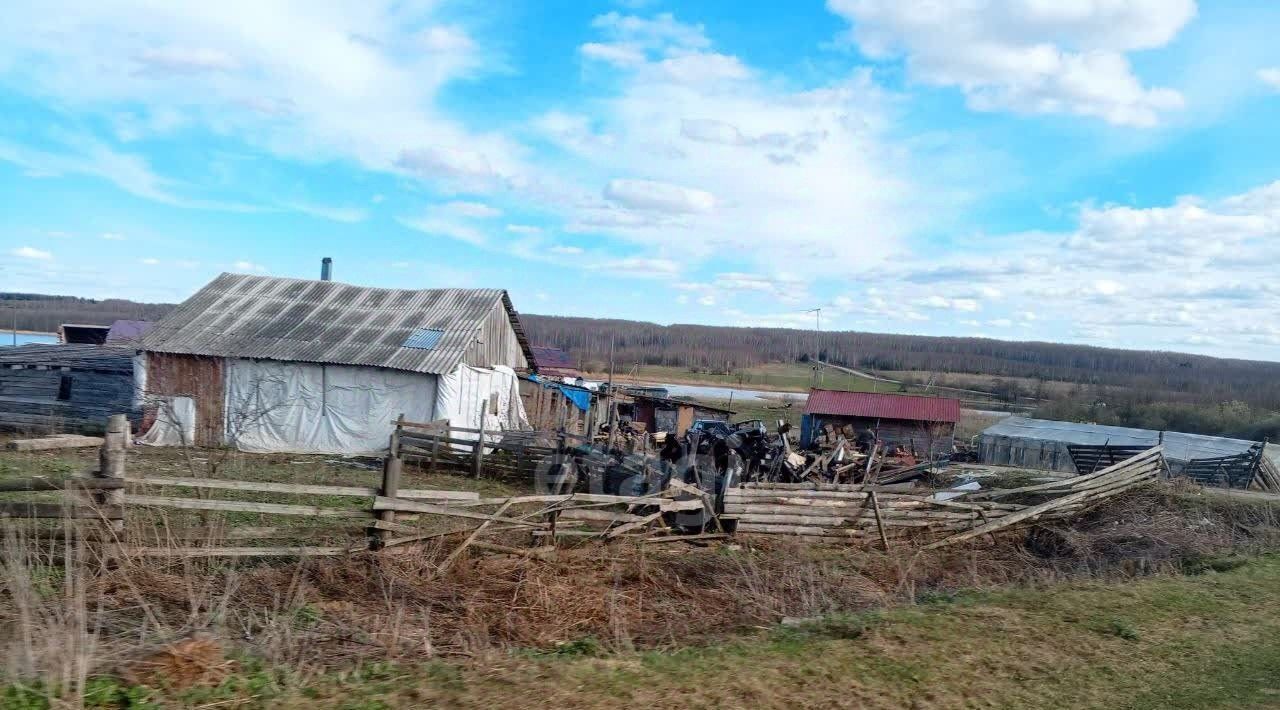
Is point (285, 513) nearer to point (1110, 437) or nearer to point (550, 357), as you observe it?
point (1110, 437)

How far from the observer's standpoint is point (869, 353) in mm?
124125

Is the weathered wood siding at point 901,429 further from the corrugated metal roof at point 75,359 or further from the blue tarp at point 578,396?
the corrugated metal roof at point 75,359

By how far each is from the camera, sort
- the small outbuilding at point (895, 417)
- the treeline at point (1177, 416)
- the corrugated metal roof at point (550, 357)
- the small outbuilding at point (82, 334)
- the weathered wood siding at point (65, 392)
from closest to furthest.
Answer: the weathered wood siding at point (65, 392)
the small outbuilding at point (895, 417)
the small outbuilding at point (82, 334)
the treeline at point (1177, 416)
the corrugated metal roof at point (550, 357)

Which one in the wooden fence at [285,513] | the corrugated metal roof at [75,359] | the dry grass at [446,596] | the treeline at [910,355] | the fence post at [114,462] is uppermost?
the treeline at [910,355]

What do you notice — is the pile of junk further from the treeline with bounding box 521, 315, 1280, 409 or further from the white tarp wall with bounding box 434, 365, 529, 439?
the treeline with bounding box 521, 315, 1280, 409

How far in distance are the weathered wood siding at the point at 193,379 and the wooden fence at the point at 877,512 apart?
687 inches

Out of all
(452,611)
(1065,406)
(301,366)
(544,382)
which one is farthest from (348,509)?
(1065,406)

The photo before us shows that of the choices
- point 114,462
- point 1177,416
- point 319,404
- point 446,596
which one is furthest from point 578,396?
point 1177,416

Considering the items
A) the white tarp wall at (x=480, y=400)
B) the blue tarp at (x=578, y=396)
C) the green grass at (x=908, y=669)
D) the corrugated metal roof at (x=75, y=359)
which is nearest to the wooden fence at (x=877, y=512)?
the green grass at (x=908, y=669)

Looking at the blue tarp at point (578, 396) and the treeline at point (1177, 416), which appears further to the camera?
the treeline at point (1177, 416)

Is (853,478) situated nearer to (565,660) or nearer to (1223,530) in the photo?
(1223,530)

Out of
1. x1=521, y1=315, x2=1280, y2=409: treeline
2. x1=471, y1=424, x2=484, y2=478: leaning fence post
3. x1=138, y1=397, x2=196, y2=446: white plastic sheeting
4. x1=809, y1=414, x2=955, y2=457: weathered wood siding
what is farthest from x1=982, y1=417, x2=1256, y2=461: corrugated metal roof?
x1=521, y1=315, x2=1280, y2=409: treeline

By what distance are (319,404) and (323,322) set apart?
11.8ft

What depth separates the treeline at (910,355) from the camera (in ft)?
343
